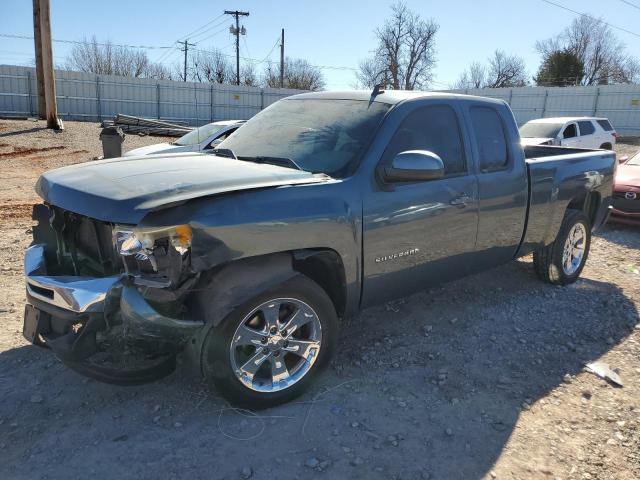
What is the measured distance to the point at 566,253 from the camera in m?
5.57

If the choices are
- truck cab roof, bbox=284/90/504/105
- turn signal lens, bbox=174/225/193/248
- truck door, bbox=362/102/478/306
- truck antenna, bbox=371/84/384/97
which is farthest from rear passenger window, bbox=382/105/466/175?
turn signal lens, bbox=174/225/193/248

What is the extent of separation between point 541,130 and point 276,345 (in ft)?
44.5

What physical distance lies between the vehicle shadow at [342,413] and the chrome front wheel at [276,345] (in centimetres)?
19

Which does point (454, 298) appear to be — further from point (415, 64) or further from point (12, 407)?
point (415, 64)

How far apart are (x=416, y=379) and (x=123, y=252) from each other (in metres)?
2.11

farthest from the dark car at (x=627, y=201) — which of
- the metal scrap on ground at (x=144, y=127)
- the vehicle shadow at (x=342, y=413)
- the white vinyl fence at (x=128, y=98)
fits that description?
the white vinyl fence at (x=128, y=98)

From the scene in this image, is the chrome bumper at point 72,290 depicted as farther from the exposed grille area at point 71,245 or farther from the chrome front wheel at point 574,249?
the chrome front wheel at point 574,249

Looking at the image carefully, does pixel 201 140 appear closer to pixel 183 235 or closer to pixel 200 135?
pixel 200 135

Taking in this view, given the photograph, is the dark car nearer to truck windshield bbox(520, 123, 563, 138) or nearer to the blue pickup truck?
the blue pickup truck

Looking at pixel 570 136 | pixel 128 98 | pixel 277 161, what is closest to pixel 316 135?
pixel 277 161

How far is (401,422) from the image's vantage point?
10.2 ft

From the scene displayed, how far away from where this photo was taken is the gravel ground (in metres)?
2.73

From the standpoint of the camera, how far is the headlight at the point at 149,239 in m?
2.66

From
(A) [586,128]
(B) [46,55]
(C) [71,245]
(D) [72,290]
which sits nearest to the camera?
(D) [72,290]
